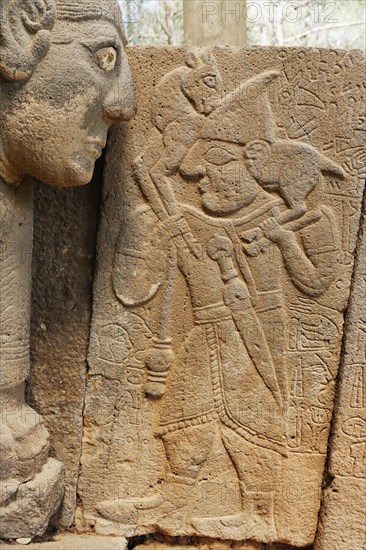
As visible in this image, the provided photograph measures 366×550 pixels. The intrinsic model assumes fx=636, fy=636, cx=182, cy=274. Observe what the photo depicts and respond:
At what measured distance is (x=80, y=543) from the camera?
2445mm

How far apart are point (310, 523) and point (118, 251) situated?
1314 mm

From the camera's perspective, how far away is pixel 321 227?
7.66 feet

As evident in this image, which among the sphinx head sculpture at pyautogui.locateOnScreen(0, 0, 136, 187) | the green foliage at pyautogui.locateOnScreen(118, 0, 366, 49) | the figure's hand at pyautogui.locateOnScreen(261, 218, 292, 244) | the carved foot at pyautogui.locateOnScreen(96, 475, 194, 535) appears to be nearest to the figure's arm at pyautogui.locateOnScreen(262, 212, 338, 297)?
the figure's hand at pyautogui.locateOnScreen(261, 218, 292, 244)

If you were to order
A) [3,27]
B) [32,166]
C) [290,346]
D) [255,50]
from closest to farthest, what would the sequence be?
[3,27]
[32,166]
[255,50]
[290,346]

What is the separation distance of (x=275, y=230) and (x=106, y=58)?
845 mm

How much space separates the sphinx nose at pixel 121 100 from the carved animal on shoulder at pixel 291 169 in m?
0.47

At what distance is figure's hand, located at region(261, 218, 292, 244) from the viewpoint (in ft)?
7.63

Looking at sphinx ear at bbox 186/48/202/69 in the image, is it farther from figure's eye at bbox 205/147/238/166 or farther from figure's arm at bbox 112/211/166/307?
figure's arm at bbox 112/211/166/307

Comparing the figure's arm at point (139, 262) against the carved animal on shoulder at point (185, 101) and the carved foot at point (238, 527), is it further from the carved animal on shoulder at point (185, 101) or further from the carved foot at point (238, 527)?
the carved foot at point (238, 527)

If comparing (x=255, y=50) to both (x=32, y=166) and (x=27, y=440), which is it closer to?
(x=32, y=166)

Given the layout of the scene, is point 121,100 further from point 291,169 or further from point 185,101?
point 291,169

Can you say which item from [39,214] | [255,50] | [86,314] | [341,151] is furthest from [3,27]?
[341,151]

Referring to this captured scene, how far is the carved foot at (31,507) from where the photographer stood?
2.23 m

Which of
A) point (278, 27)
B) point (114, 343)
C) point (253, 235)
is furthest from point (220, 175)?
point (278, 27)
